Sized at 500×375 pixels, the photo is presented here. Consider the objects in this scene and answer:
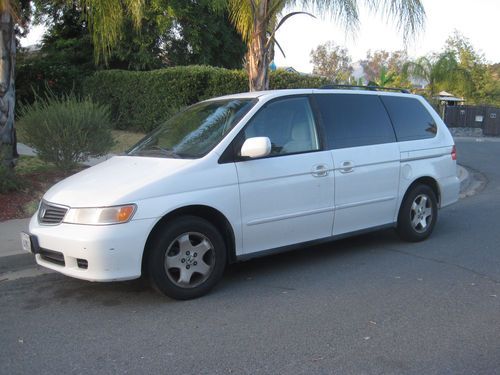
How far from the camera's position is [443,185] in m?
7.02

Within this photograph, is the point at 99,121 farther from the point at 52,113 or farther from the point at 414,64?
the point at 414,64

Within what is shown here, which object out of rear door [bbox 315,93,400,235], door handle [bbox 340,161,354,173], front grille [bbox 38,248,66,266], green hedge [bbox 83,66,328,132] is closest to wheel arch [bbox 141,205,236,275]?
front grille [bbox 38,248,66,266]

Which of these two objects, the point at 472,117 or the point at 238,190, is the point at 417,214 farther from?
the point at 472,117

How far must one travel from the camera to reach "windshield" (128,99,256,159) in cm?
529

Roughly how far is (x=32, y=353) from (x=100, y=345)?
463mm

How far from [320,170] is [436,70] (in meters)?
36.7

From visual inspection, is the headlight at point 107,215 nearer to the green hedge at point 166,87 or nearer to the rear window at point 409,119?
the rear window at point 409,119

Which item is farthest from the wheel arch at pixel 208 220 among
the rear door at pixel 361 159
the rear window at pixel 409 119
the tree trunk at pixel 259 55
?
the tree trunk at pixel 259 55

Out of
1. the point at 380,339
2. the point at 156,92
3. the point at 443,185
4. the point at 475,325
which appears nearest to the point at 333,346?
the point at 380,339

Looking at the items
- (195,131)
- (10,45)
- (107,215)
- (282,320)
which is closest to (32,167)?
(10,45)

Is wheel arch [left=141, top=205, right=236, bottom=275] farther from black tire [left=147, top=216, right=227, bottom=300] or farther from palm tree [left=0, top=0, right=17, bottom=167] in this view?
palm tree [left=0, top=0, right=17, bottom=167]

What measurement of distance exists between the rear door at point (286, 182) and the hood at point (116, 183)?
2.24 ft

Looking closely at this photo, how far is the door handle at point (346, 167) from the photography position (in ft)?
19.1

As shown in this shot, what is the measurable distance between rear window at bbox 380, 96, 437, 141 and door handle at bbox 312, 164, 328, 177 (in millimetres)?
1333
